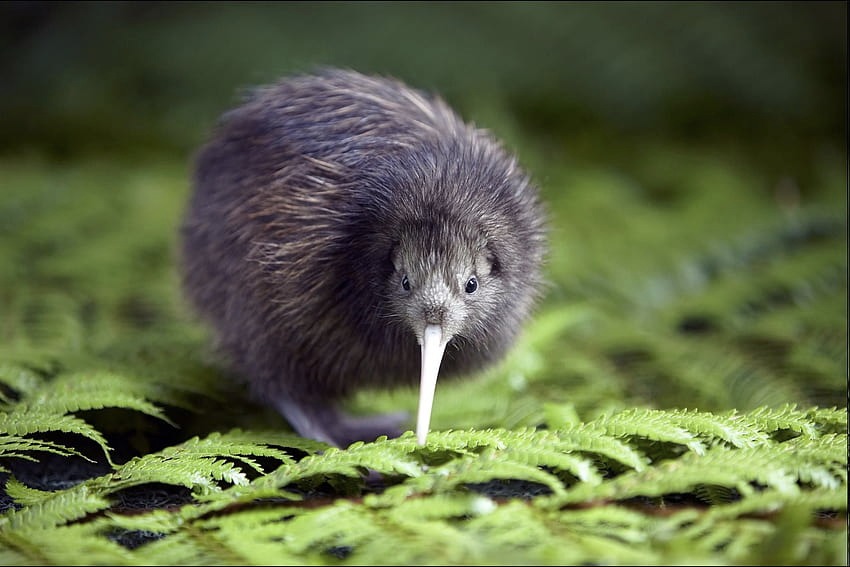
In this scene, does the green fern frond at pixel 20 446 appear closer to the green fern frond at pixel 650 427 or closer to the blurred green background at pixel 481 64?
the green fern frond at pixel 650 427

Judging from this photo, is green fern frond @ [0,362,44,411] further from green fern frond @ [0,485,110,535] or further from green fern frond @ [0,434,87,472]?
green fern frond @ [0,485,110,535]

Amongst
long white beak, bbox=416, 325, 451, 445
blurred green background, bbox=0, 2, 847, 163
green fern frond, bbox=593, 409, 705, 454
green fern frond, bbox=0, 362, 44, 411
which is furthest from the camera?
blurred green background, bbox=0, 2, 847, 163

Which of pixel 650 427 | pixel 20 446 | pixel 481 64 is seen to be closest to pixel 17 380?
pixel 20 446

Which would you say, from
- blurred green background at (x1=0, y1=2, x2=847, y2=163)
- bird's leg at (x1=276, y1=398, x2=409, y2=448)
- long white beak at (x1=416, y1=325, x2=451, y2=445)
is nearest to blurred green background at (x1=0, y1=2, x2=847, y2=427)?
blurred green background at (x1=0, y1=2, x2=847, y2=163)

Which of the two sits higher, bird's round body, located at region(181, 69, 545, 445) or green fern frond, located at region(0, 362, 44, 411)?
→ bird's round body, located at region(181, 69, 545, 445)

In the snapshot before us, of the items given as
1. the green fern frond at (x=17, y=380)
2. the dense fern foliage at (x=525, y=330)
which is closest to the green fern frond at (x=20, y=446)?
the dense fern foliage at (x=525, y=330)

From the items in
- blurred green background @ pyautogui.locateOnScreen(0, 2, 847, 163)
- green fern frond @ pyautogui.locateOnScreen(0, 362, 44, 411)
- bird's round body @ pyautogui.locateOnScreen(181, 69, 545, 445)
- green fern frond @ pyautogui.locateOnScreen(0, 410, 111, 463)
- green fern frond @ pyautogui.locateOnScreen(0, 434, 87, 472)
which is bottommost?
green fern frond @ pyautogui.locateOnScreen(0, 434, 87, 472)

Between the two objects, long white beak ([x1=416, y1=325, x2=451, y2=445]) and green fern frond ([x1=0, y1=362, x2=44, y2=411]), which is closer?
long white beak ([x1=416, y1=325, x2=451, y2=445])

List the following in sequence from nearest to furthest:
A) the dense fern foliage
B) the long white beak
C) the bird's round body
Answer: the dense fern foliage → the long white beak → the bird's round body
